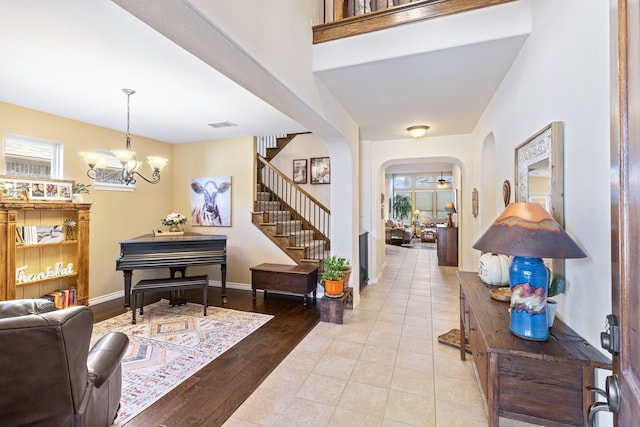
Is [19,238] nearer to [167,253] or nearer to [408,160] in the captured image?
[167,253]

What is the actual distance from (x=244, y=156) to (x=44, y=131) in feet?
8.85

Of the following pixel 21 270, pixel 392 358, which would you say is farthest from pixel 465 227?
pixel 21 270

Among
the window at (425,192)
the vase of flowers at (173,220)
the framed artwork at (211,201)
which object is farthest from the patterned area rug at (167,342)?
the window at (425,192)

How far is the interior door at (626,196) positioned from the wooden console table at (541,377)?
1.94ft

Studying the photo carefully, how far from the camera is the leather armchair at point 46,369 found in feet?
3.82

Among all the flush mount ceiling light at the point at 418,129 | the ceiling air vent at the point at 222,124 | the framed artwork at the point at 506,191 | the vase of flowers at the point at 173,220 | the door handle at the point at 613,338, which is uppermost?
the ceiling air vent at the point at 222,124

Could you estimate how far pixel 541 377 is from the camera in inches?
48.7

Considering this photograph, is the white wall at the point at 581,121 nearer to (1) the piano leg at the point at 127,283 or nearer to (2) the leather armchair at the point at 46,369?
(2) the leather armchair at the point at 46,369

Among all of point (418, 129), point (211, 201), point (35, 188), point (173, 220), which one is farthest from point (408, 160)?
point (35, 188)

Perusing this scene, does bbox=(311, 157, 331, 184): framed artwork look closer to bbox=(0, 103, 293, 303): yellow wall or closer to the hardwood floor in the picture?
bbox=(0, 103, 293, 303): yellow wall

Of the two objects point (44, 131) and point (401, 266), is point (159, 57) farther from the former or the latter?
point (401, 266)

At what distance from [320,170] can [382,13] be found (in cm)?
372

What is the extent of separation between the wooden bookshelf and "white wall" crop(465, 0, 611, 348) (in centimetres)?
514

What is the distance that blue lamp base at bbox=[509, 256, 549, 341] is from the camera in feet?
4.23
